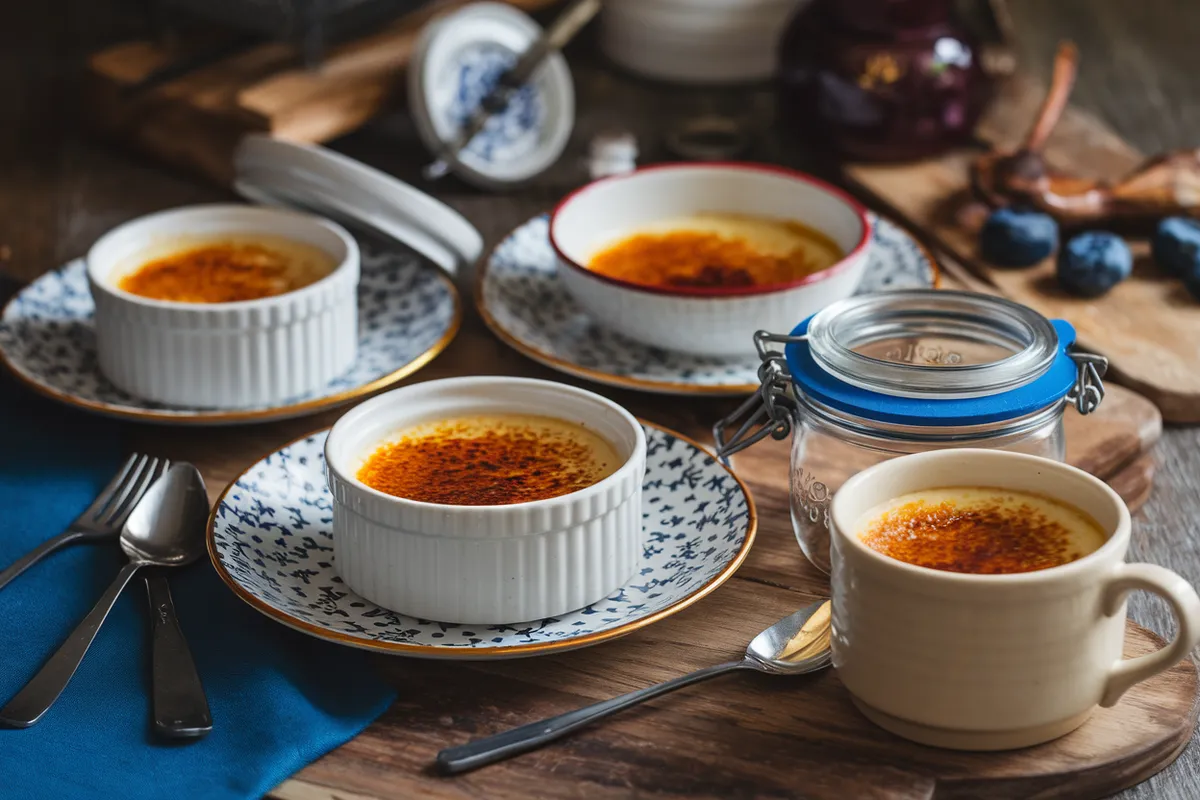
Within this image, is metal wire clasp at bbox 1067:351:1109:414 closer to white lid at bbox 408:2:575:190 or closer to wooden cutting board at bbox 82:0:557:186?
white lid at bbox 408:2:575:190

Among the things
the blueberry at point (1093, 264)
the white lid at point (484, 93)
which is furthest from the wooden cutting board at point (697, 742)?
the white lid at point (484, 93)

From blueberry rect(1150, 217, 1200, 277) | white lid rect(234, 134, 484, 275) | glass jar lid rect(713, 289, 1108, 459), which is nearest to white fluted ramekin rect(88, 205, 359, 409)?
white lid rect(234, 134, 484, 275)

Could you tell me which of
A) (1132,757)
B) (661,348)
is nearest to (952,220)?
(661,348)

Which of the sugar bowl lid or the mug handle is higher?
the sugar bowl lid

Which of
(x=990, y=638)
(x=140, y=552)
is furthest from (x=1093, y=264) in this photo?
(x=140, y=552)

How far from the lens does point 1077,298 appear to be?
178 cm

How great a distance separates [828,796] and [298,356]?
2.52 feet

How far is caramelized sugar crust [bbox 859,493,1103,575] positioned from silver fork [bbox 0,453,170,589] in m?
0.67

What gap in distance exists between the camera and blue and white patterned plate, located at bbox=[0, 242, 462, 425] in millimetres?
1484

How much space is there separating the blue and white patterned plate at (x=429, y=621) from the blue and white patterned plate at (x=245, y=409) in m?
0.15

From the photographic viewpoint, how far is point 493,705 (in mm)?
1103

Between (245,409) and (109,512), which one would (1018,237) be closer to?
(245,409)

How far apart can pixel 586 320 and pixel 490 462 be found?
0.51 metres

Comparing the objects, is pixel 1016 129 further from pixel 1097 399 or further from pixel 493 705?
pixel 493 705
